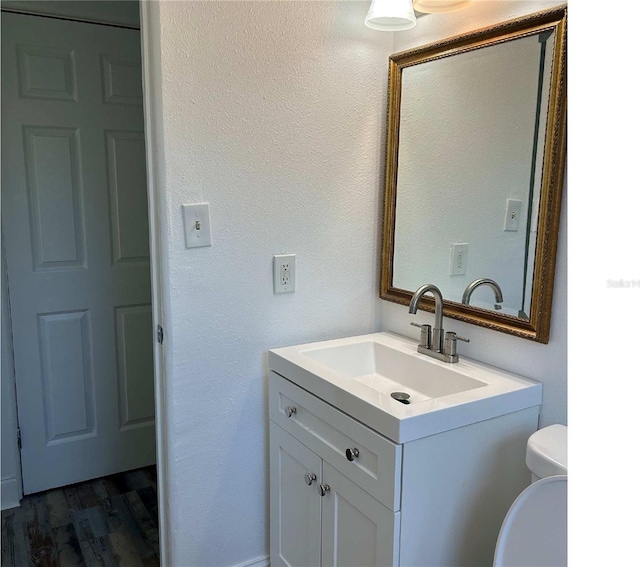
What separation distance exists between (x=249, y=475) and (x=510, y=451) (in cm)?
80

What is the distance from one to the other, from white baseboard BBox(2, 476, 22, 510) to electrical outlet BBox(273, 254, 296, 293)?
1461 millimetres

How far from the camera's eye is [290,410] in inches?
Result: 62.0

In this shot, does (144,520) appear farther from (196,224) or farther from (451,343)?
(451,343)

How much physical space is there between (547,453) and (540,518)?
0.14 metres

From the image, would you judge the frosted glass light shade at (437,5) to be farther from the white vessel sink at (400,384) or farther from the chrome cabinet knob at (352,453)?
the chrome cabinet knob at (352,453)

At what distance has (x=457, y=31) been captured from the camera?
155 centimetres

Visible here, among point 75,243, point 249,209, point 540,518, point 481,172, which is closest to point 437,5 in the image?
point 481,172

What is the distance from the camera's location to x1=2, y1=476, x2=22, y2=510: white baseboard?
2.23 metres

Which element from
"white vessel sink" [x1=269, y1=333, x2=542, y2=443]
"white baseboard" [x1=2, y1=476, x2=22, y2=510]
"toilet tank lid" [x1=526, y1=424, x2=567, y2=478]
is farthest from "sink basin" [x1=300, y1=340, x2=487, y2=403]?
"white baseboard" [x1=2, y1=476, x2=22, y2=510]

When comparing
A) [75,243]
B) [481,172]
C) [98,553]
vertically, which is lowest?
[98,553]

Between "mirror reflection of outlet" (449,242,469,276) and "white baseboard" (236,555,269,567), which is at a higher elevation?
"mirror reflection of outlet" (449,242,469,276)

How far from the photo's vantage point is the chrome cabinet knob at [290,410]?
1562 mm

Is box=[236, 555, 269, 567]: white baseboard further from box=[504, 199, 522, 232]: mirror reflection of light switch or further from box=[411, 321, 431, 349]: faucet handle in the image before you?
box=[504, 199, 522, 232]: mirror reflection of light switch

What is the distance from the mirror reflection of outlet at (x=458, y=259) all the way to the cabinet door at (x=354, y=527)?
25.9 inches
